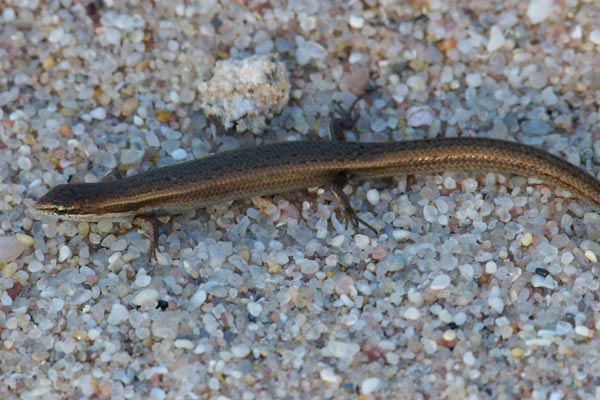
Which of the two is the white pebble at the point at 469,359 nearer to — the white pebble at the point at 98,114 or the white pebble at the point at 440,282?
the white pebble at the point at 440,282

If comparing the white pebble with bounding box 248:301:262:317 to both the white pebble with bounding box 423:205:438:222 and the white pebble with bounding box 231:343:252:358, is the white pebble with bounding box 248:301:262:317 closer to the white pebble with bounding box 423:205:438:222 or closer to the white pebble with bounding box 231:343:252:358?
the white pebble with bounding box 231:343:252:358

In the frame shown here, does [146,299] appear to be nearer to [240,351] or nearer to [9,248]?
[240,351]

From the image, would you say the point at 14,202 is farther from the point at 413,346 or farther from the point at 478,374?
the point at 478,374

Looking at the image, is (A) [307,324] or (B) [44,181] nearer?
(A) [307,324]

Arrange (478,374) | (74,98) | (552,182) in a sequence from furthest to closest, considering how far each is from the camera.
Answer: (74,98) → (552,182) → (478,374)

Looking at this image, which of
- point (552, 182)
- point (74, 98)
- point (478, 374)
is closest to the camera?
point (478, 374)

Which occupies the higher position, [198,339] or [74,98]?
[74,98]

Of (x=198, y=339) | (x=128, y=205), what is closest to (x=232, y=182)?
(x=128, y=205)
